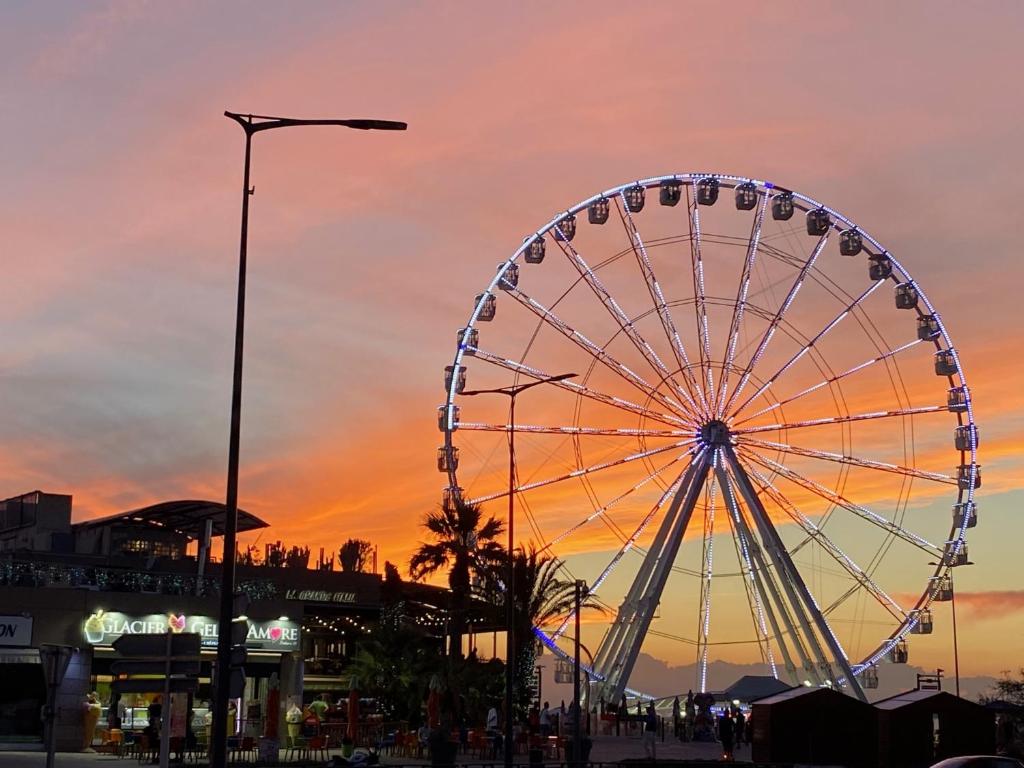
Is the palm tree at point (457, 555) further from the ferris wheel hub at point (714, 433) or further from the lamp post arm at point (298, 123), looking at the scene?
the lamp post arm at point (298, 123)

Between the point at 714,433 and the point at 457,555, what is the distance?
36.1 ft

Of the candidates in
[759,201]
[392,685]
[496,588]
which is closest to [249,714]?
[392,685]

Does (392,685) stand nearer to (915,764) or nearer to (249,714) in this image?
(249,714)

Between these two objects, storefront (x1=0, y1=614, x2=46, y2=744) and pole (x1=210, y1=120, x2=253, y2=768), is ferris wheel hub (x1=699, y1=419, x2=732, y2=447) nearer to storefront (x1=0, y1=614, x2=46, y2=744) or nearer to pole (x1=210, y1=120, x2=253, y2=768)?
storefront (x1=0, y1=614, x2=46, y2=744)

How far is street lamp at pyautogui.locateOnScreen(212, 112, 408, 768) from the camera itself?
747 inches

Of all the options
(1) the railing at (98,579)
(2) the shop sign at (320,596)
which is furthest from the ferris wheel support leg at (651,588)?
(2) the shop sign at (320,596)

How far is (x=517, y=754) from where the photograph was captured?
46.8m

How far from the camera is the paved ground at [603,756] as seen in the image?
35406 millimetres

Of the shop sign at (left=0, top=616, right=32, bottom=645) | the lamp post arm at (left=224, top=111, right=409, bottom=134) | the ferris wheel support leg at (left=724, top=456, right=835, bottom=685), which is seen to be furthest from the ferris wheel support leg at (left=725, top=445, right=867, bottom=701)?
the lamp post arm at (left=224, top=111, right=409, bottom=134)

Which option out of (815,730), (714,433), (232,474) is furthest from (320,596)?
(232,474)

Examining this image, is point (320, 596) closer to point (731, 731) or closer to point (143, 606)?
point (143, 606)

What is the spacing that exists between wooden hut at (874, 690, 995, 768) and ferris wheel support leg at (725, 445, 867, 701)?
32.5ft

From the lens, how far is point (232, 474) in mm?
20125

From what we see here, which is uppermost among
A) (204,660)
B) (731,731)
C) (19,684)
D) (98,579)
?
(98,579)
